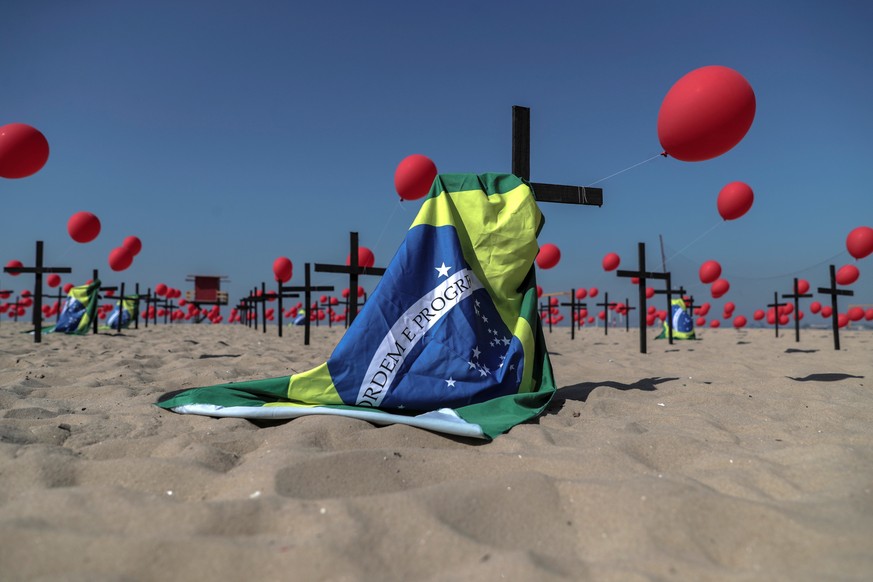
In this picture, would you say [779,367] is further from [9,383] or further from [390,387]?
[9,383]

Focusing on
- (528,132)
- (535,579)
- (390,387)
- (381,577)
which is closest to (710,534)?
(535,579)

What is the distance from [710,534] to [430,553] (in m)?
0.82

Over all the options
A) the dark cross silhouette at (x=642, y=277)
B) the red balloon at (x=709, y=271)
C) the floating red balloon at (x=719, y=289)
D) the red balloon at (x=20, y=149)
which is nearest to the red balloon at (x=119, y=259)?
the red balloon at (x=20, y=149)

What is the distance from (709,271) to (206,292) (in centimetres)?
4151

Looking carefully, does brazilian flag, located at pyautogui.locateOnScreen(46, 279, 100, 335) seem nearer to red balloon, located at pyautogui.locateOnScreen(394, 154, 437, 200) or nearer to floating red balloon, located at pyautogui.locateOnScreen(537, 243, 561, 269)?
floating red balloon, located at pyautogui.locateOnScreen(537, 243, 561, 269)

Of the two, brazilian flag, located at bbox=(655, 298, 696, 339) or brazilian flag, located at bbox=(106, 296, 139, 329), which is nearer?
brazilian flag, located at bbox=(655, 298, 696, 339)

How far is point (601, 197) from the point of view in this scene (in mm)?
4242

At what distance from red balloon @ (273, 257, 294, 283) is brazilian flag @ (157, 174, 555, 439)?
10.2 metres

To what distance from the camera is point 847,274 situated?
13.2 meters

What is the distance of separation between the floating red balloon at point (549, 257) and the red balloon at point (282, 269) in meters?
6.49

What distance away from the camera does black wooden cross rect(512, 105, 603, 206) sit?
4.14 meters

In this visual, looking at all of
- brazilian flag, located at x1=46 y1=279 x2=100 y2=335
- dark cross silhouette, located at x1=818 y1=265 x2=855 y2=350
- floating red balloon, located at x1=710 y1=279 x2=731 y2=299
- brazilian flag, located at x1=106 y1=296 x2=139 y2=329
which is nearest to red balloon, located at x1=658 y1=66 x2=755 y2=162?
dark cross silhouette, located at x1=818 y1=265 x2=855 y2=350

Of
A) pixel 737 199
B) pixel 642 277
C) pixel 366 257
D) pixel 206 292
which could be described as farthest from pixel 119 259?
pixel 206 292

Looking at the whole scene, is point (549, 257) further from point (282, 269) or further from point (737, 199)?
point (282, 269)
